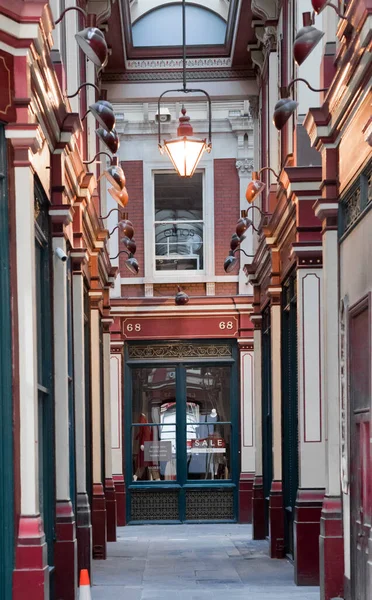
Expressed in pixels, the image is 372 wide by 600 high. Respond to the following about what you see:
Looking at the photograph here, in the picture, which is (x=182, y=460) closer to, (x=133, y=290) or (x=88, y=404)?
(x=133, y=290)

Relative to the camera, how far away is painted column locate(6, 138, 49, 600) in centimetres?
820

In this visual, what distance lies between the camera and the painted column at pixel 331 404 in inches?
423

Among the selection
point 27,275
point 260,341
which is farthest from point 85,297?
point 27,275

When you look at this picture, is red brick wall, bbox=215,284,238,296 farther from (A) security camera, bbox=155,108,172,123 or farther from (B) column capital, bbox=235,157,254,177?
(A) security camera, bbox=155,108,172,123

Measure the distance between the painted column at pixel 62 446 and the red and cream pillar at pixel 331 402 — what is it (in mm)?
2434

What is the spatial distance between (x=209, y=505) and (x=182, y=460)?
104 cm

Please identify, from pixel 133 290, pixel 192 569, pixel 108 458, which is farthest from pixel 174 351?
pixel 192 569

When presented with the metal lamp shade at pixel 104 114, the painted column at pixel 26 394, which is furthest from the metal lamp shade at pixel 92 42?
the painted column at pixel 26 394

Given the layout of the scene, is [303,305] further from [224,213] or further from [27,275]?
[224,213]

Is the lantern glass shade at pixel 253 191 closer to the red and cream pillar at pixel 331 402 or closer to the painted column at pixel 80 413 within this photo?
the painted column at pixel 80 413

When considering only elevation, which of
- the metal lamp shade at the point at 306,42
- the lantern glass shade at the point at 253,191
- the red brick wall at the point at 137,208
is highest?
the red brick wall at the point at 137,208

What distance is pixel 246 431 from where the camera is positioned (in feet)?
76.6

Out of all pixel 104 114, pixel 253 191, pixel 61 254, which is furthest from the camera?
pixel 253 191

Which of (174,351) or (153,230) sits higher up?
(153,230)
